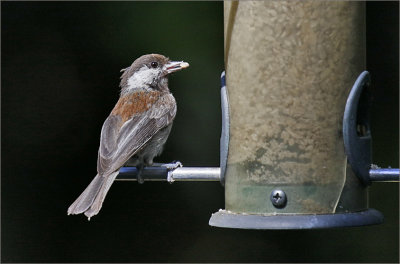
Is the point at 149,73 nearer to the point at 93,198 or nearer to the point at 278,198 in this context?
the point at 93,198

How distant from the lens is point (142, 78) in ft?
20.1

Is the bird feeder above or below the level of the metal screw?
above

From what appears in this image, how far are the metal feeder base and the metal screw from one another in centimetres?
6

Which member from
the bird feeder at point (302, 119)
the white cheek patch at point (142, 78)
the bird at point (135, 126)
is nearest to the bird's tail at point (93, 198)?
the bird at point (135, 126)

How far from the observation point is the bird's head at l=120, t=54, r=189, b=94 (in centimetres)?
613

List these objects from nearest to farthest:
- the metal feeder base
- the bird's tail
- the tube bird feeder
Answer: the metal feeder base < the tube bird feeder < the bird's tail

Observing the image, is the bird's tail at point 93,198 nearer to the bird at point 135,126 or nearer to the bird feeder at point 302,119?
the bird at point 135,126

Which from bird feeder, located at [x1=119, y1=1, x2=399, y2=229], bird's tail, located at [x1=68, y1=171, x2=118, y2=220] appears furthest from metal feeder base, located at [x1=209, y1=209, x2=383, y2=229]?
bird's tail, located at [x1=68, y1=171, x2=118, y2=220]

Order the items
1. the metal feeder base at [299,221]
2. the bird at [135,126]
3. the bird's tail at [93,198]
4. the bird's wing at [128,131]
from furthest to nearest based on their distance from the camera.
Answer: the bird's wing at [128,131], the bird at [135,126], the bird's tail at [93,198], the metal feeder base at [299,221]

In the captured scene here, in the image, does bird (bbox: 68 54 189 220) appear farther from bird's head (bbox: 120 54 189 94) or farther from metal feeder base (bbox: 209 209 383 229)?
metal feeder base (bbox: 209 209 383 229)

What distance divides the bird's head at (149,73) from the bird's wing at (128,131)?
0.16 meters

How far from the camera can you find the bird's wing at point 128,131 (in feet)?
17.5

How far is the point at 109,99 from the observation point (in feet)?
23.6

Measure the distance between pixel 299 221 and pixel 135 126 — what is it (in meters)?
1.56
